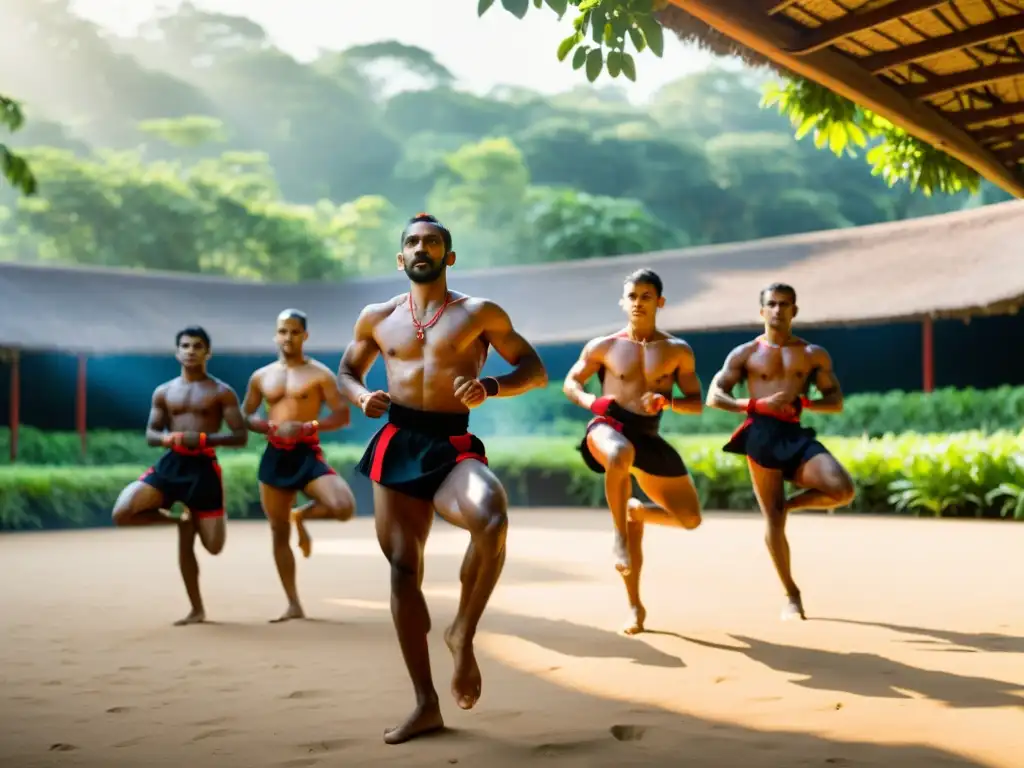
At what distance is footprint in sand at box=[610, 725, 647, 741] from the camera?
4234 mm

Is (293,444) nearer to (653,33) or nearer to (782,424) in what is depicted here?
(782,424)

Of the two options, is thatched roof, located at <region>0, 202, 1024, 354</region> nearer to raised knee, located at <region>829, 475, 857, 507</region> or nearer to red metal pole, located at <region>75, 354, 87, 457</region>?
red metal pole, located at <region>75, 354, 87, 457</region>

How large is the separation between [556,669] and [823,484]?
2.25m

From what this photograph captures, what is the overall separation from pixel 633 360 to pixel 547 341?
15448 mm

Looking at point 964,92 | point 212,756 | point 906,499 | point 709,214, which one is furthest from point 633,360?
point 709,214

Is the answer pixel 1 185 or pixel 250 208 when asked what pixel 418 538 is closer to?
pixel 250 208

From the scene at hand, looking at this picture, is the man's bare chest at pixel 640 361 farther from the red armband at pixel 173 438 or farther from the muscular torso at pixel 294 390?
the red armband at pixel 173 438

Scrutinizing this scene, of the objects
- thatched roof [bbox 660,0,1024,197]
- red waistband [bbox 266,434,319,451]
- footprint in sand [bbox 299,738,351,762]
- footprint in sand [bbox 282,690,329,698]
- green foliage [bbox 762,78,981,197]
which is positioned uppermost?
green foliage [bbox 762,78,981,197]

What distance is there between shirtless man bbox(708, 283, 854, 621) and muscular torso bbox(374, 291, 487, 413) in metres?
2.93

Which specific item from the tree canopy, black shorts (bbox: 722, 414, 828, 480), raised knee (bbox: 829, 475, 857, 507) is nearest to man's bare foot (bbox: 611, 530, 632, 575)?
black shorts (bbox: 722, 414, 828, 480)

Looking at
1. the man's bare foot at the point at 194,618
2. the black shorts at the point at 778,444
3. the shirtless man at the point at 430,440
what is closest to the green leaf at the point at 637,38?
the shirtless man at the point at 430,440

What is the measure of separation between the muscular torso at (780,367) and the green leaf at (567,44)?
3.58 meters

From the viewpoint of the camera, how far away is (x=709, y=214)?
166 feet

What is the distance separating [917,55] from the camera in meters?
5.73
